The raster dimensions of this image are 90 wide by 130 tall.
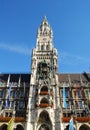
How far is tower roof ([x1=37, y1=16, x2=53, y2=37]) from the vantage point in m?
70.3

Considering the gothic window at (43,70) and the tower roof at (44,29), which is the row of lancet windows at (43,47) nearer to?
the tower roof at (44,29)

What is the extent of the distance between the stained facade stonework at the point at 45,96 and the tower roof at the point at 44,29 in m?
5.69

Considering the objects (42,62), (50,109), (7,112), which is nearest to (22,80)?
(42,62)

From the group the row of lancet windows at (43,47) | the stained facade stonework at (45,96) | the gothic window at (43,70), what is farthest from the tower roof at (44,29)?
the gothic window at (43,70)

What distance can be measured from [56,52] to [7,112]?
78.9ft

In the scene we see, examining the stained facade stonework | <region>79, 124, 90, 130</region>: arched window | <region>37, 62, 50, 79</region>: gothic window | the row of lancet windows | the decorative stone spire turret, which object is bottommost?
<region>79, 124, 90, 130</region>: arched window

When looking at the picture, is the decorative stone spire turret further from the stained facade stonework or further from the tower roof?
the stained facade stonework

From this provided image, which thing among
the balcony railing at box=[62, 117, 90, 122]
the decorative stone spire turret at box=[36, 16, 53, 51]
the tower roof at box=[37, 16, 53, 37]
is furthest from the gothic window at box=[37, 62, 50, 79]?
the tower roof at box=[37, 16, 53, 37]

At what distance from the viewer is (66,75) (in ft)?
211

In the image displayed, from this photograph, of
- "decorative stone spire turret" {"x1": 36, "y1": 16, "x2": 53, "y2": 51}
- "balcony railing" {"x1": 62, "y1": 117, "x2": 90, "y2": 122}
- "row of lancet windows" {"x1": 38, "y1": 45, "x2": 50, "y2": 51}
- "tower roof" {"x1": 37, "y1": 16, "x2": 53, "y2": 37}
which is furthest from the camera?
"tower roof" {"x1": 37, "y1": 16, "x2": 53, "y2": 37}

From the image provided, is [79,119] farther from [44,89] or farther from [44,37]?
[44,37]

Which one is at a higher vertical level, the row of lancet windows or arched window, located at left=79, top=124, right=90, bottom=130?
the row of lancet windows

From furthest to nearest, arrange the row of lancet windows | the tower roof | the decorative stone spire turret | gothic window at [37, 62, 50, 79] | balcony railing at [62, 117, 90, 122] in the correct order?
the tower roof < the decorative stone spire turret < the row of lancet windows < gothic window at [37, 62, 50, 79] < balcony railing at [62, 117, 90, 122]

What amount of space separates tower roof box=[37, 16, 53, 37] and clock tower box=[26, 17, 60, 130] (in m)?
1.22
